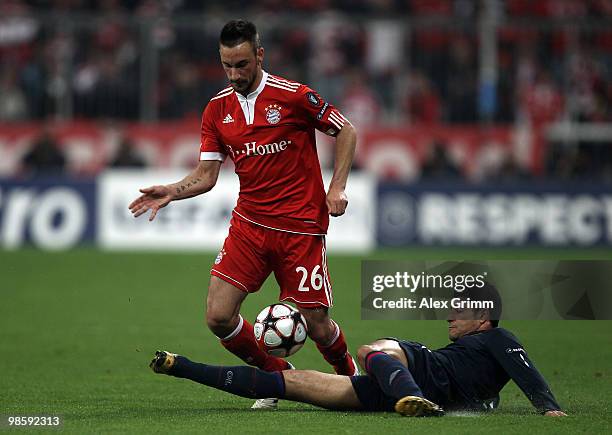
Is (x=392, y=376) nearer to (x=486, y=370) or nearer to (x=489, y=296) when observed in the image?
(x=486, y=370)

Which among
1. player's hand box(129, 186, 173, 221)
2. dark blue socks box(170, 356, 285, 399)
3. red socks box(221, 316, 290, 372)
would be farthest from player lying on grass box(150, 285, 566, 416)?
player's hand box(129, 186, 173, 221)

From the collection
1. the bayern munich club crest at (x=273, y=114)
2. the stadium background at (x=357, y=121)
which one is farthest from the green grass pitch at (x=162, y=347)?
the bayern munich club crest at (x=273, y=114)

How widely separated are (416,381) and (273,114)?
2088 mm

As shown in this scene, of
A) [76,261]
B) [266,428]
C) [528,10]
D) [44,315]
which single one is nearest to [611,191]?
[528,10]

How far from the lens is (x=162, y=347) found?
11.2 m

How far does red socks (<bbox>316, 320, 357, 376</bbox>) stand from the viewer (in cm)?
838

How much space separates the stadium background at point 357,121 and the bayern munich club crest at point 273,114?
11.2 meters

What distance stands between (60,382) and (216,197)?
12.0 metres

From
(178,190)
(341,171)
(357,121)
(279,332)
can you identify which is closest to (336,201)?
(341,171)

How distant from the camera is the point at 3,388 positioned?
8.65 metres

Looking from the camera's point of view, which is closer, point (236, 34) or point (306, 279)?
point (236, 34)

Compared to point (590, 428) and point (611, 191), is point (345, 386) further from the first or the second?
point (611, 191)

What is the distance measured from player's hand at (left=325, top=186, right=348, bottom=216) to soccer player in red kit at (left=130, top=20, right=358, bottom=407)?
53 mm

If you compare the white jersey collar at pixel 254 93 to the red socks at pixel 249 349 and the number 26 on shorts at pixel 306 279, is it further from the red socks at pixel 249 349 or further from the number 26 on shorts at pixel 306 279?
the red socks at pixel 249 349
